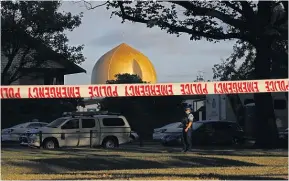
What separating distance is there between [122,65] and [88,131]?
37000 millimetres

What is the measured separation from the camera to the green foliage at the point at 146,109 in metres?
42.4

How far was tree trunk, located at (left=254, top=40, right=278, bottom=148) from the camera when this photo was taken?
2408 centimetres

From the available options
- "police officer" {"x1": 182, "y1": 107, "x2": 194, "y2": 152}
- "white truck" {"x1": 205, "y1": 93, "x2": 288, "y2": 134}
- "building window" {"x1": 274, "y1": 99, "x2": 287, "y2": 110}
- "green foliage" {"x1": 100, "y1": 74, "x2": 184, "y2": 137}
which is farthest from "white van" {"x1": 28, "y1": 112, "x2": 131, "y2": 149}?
"green foliage" {"x1": 100, "y1": 74, "x2": 184, "y2": 137}

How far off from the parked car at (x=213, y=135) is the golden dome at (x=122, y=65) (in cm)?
3154

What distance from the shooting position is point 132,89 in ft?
32.6

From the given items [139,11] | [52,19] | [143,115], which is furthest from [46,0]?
[143,115]

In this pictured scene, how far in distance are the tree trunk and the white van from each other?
6.47m

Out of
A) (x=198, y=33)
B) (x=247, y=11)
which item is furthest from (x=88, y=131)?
(x=247, y=11)

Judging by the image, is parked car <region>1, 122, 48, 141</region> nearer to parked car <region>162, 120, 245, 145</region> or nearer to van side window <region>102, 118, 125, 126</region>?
van side window <region>102, 118, 125, 126</region>

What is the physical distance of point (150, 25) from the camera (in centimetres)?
2345

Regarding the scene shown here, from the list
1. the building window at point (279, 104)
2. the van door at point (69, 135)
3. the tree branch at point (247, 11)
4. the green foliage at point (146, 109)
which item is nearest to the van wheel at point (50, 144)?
→ the van door at point (69, 135)

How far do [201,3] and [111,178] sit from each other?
1347 cm

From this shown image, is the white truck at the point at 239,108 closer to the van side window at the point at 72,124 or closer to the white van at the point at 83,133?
the white van at the point at 83,133

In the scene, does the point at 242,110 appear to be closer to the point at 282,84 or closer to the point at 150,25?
the point at 150,25
